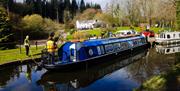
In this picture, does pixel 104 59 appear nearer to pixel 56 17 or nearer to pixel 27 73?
pixel 27 73

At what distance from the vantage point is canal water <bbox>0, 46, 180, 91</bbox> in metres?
14.6

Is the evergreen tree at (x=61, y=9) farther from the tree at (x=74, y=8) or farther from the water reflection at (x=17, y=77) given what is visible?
the water reflection at (x=17, y=77)

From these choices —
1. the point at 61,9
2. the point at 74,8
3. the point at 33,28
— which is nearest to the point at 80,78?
the point at 33,28

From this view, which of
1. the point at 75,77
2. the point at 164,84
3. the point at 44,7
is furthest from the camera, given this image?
the point at 44,7

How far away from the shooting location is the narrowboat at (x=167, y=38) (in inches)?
1544

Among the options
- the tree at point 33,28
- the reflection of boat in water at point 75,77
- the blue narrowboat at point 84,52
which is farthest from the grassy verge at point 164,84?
the tree at point 33,28

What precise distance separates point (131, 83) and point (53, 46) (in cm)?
561

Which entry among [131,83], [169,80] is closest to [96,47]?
[131,83]

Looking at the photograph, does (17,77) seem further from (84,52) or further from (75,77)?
(84,52)

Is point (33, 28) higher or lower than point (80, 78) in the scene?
higher

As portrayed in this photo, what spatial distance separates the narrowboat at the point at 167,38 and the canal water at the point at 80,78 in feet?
62.3

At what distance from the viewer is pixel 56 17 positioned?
12506 centimetres

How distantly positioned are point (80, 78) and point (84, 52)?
306cm

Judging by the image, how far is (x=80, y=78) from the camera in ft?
54.9
